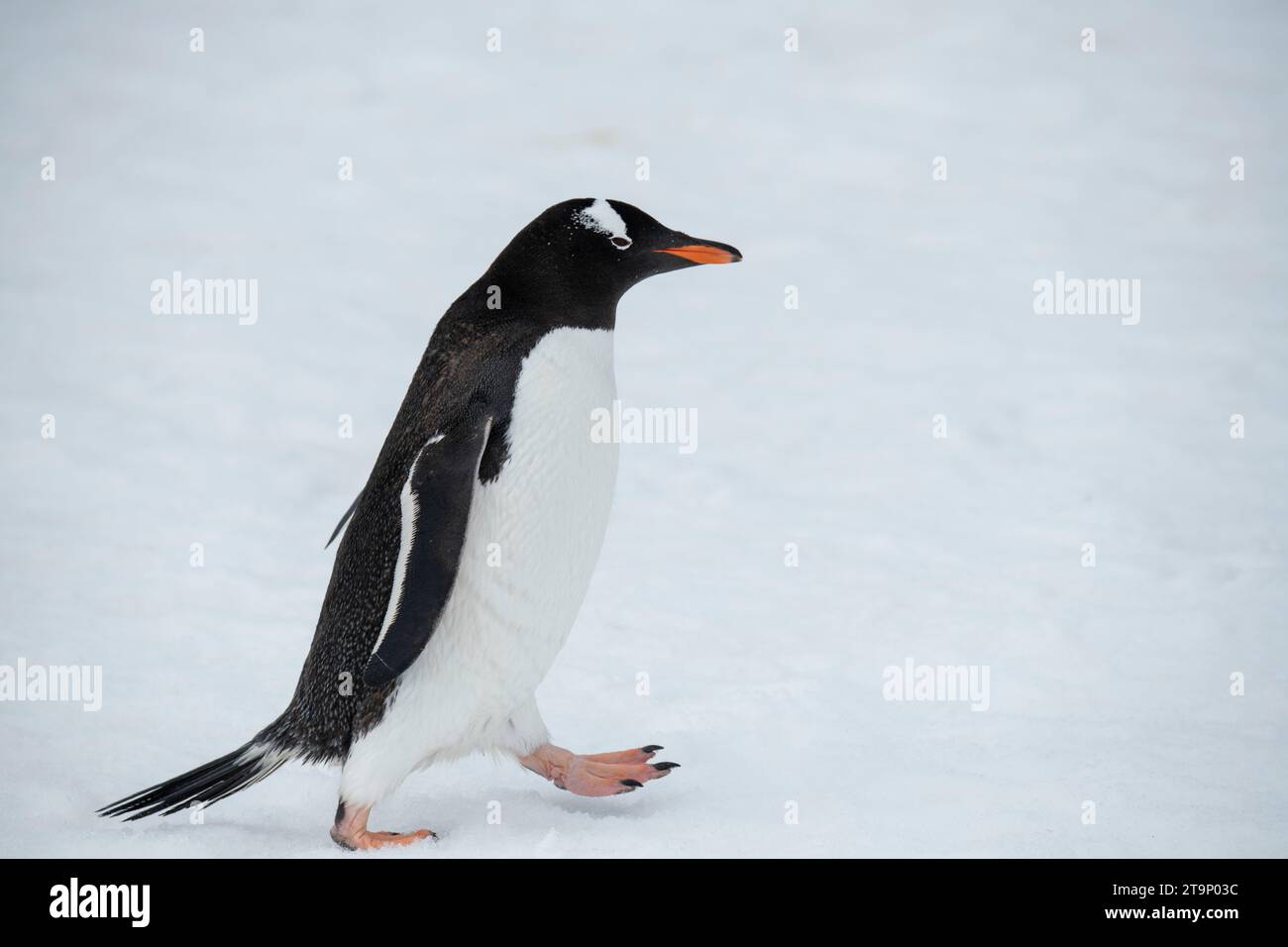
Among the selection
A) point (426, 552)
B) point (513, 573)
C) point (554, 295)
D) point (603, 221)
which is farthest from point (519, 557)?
point (603, 221)

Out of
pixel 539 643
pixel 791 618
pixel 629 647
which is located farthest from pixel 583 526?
pixel 791 618

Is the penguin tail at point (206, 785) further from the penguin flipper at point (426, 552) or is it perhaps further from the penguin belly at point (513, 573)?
the penguin flipper at point (426, 552)

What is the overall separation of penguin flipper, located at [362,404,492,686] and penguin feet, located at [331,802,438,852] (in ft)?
0.77

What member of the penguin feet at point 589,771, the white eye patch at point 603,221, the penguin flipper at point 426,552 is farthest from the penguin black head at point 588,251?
the penguin feet at point 589,771

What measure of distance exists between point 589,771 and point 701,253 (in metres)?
0.94

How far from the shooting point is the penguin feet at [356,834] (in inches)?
92.0

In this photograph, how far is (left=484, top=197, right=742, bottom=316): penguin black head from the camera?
2400 mm

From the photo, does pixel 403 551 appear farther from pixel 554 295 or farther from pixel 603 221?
pixel 603 221

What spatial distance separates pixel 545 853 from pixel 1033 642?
4.82ft

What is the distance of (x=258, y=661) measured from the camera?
3.25 metres

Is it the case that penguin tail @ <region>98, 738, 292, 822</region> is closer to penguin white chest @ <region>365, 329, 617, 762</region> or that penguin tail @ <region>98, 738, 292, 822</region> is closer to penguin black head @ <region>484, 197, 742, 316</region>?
penguin white chest @ <region>365, 329, 617, 762</region>

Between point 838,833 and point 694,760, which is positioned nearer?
point 838,833

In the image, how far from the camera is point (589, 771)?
103 inches

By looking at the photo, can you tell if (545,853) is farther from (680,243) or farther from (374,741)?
(680,243)
